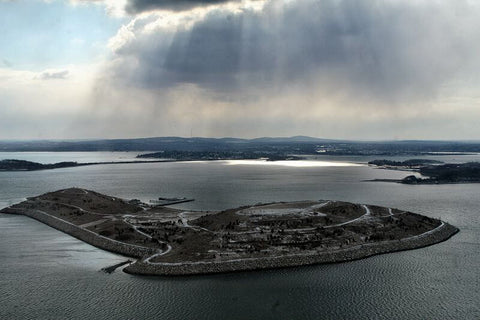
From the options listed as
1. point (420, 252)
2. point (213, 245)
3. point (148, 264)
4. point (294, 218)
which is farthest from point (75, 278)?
point (420, 252)

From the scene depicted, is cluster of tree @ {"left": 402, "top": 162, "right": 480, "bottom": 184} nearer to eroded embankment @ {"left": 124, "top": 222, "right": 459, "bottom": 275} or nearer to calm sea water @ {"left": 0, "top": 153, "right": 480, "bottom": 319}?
calm sea water @ {"left": 0, "top": 153, "right": 480, "bottom": 319}

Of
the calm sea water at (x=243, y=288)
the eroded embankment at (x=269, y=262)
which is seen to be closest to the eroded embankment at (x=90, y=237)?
the calm sea water at (x=243, y=288)

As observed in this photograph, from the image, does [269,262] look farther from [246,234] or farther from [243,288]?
[246,234]

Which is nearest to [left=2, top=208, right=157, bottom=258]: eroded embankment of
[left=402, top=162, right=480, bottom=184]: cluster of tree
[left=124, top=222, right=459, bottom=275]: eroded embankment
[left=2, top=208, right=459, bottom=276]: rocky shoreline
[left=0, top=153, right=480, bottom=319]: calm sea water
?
[left=2, top=208, right=459, bottom=276]: rocky shoreline

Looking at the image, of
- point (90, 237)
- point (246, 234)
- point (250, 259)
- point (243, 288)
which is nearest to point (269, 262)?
point (250, 259)

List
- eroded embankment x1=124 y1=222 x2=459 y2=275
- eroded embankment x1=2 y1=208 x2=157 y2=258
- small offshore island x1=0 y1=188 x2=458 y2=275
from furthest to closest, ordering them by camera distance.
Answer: eroded embankment x1=2 y1=208 x2=157 y2=258 → small offshore island x1=0 y1=188 x2=458 y2=275 → eroded embankment x1=124 y1=222 x2=459 y2=275

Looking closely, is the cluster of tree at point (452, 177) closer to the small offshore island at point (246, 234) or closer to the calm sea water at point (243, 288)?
the small offshore island at point (246, 234)

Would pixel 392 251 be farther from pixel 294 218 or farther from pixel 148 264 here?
pixel 148 264
